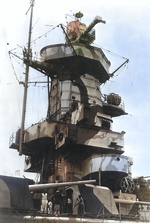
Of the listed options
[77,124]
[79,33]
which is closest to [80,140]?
[77,124]

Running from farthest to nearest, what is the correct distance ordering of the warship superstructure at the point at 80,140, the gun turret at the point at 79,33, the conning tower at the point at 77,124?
the gun turret at the point at 79,33 → the conning tower at the point at 77,124 → the warship superstructure at the point at 80,140

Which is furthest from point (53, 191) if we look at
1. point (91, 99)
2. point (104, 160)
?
point (91, 99)

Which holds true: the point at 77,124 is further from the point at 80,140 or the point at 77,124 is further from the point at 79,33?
the point at 79,33

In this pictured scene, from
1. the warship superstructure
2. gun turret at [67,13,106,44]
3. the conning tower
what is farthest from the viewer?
gun turret at [67,13,106,44]

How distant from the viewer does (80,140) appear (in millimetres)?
20984

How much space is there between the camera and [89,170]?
20312mm

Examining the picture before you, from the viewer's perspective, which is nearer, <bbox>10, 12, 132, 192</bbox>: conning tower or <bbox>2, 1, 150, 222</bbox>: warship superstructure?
<bbox>2, 1, 150, 222</bbox>: warship superstructure

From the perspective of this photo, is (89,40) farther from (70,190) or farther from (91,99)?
(70,190)

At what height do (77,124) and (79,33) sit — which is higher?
(79,33)

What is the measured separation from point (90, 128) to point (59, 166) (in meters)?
3.57

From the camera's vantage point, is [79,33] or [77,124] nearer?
[77,124]

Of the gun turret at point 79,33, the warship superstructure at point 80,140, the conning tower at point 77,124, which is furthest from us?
the gun turret at point 79,33

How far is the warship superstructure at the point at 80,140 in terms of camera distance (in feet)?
59.0

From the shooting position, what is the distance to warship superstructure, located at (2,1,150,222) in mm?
17984
